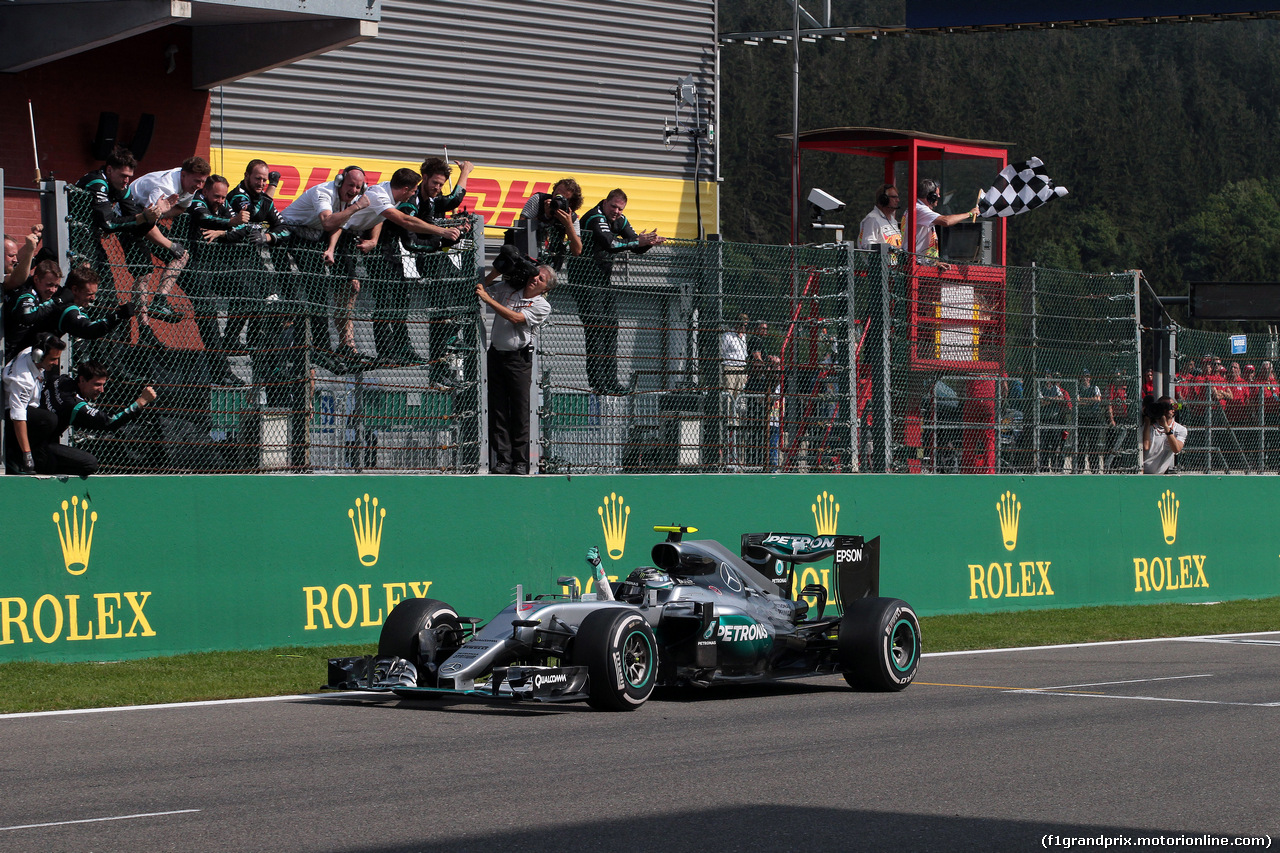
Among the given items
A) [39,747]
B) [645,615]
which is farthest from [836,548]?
[39,747]

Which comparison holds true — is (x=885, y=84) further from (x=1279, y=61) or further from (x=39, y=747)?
(x=39, y=747)

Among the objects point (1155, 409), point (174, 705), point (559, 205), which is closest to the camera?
point (174, 705)

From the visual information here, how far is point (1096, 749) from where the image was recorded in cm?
827

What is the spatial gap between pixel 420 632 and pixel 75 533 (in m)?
2.72

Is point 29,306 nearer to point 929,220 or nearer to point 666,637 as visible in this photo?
point 666,637

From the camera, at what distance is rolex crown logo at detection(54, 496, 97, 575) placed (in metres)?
11.0

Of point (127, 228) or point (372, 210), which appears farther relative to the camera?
point (372, 210)

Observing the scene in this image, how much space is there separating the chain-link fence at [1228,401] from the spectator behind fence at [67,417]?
12308mm

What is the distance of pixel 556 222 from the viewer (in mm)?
13555

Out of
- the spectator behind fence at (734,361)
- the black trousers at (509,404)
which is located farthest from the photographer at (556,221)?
the spectator behind fence at (734,361)

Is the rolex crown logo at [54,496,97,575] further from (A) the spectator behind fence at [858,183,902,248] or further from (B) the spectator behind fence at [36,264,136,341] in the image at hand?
(A) the spectator behind fence at [858,183,902,248]

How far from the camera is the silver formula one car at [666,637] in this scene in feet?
30.9

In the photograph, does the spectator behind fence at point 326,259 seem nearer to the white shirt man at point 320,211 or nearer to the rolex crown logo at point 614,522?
the white shirt man at point 320,211

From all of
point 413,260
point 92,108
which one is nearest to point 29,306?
point 413,260
